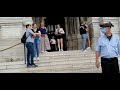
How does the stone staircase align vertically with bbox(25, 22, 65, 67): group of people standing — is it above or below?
below

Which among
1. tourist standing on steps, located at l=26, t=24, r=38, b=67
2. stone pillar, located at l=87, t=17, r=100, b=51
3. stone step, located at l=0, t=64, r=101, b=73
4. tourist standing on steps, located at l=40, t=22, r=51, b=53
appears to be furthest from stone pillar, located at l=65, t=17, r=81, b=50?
tourist standing on steps, located at l=26, t=24, r=38, b=67

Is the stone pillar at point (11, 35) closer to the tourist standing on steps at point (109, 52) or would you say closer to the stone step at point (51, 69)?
the stone step at point (51, 69)

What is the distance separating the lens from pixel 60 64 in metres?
15.0

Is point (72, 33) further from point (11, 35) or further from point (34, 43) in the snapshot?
point (34, 43)

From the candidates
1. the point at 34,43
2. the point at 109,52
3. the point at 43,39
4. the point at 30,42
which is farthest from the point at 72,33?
the point at 109,52

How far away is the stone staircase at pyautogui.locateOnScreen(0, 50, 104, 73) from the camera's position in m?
14.3

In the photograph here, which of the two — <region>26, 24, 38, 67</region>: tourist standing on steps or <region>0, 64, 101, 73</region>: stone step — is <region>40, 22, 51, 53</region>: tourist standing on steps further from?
<region>26, 24, 38, 67</region>: tourist standing on steps

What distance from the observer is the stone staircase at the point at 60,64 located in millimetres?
14297

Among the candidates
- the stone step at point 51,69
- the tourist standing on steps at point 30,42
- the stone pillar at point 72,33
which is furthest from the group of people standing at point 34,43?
the stone pillar at point 72,33
